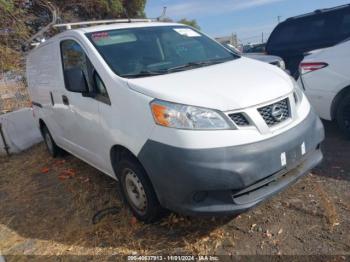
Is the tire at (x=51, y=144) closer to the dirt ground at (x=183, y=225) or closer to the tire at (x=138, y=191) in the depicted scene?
the dirt ground at (x=183, y=225)

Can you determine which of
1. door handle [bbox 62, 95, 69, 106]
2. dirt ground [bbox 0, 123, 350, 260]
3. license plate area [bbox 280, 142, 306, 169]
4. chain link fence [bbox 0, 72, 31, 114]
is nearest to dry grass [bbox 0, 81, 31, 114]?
chain link fence [bbox 0, 72, 31, 114]

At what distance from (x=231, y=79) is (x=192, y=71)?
43 centimetres

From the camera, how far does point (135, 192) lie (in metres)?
3.21

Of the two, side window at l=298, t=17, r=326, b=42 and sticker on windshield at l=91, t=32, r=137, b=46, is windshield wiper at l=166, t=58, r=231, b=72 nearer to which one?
sticker on windshield at l=91, t=32, r=137, b=46

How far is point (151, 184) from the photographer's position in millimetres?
2914

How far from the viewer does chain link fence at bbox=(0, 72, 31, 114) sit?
8781mm

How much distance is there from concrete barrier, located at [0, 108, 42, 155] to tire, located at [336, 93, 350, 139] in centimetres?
583

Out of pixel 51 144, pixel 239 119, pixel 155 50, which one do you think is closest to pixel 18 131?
pixel 51 144

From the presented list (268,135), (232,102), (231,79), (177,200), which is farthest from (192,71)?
(177,200)

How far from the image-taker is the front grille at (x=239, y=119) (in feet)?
8.52

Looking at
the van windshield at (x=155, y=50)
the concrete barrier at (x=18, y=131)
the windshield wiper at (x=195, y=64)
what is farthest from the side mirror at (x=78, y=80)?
the concrete barrier at (x=18, y=131)

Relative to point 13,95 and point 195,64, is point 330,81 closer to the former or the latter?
point 195,64

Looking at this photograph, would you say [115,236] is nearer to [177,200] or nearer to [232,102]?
[177,200]

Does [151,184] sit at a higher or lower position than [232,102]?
lower
